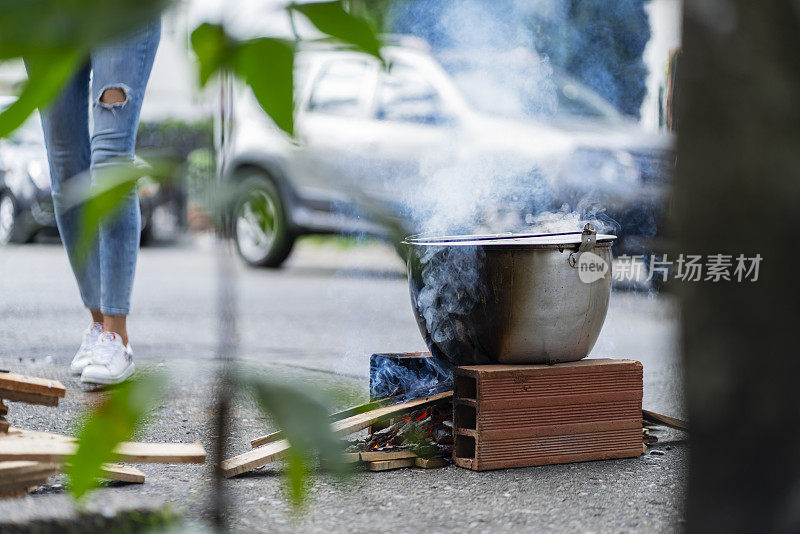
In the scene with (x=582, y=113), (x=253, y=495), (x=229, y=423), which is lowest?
(x=253, y=495)

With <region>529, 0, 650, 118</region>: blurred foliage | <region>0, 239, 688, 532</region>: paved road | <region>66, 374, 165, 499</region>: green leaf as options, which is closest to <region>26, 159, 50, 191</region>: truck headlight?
<region>0, 239, 688, 532</region>: paved road

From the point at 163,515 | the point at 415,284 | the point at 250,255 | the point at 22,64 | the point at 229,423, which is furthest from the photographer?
the point at 250,255

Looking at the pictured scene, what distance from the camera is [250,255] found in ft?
26.3

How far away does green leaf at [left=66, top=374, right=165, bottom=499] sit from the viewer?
0.64 m

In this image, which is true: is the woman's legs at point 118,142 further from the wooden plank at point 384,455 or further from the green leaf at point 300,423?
the green leaf at point 300,423

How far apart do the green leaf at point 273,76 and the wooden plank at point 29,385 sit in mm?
1564

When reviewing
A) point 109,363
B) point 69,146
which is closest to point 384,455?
point 109,363

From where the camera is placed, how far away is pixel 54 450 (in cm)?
176

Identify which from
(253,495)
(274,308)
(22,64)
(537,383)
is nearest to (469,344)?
(537,383)

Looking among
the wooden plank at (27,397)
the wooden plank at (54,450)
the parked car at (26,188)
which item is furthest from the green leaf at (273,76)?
the parked car at (26,188)

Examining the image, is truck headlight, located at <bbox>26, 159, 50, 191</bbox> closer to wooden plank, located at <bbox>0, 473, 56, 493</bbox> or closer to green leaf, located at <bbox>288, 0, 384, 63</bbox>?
wooden plank, located at <bbox>0, 473, 56, 493</bbox>

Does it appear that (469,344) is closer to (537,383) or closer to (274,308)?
(537,383)

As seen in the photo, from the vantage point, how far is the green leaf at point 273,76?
601mm

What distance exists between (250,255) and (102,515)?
6.70m
